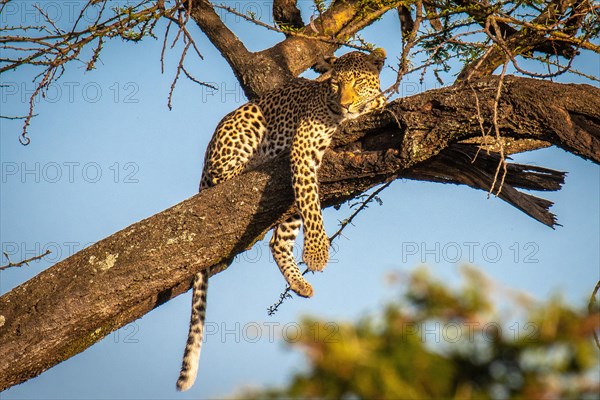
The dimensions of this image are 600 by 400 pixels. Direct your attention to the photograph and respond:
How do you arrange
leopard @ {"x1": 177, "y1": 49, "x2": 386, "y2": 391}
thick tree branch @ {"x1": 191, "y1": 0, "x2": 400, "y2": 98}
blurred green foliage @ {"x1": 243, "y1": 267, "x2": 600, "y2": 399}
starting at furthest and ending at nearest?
thick tree branch @ {"x1": 191, "y1": 0, "x2": 400, "y2": 98}, leopard @ {"x1": 177, "y1": 49, "x2": 386, "y2": 391}, blurred green foliage @ {"x1": 243, "y1": 267, "x2": 600, "y2": 399}

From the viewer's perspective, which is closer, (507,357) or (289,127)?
(507,357)

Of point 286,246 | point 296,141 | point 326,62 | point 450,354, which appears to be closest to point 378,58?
point 326,62

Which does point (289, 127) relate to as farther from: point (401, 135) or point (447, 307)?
point (447, 307)

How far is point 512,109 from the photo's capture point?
205 inches

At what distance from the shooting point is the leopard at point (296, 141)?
612 centimetres

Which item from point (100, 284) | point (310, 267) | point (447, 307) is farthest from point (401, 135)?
point (447, 307)

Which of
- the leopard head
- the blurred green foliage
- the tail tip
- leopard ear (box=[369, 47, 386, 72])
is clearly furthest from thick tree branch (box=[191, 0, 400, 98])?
the blurred green foliage

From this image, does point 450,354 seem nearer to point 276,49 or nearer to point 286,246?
point 286,246

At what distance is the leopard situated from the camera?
241 inches

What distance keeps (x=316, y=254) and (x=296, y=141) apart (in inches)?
33.3

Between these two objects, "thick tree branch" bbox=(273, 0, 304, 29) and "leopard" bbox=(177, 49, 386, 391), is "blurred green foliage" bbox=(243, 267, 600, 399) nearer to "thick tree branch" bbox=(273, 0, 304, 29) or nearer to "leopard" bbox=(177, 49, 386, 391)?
"leopard" bbox=(177, 49, 386, 391)

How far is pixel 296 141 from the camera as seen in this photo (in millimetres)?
6242

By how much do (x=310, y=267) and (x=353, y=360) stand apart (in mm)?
4762

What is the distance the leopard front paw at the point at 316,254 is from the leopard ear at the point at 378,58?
1.60m
